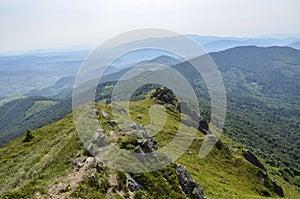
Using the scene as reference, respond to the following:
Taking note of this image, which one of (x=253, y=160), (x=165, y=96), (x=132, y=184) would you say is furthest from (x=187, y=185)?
(x=165, y=96)

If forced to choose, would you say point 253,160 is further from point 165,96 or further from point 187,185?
point 187,185

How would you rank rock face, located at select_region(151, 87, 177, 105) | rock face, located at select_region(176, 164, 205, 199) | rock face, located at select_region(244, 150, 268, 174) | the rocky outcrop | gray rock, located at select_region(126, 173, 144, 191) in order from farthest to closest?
rock face, located at select_region(151, 87, 177, 105), the rocky outcrop, rock face, located at select_region(244, 150, 268, 174), rock face, located at select_region(176, 164, 205, 199), gray rock, located at select_region(126, 173, 144, 191)

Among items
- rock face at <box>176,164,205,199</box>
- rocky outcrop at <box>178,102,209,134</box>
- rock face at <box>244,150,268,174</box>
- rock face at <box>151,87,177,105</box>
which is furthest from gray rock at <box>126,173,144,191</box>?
rock face at <box>151,87,177,105</box>

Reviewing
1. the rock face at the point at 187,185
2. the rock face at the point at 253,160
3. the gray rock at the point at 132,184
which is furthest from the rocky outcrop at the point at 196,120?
the gray rock at the point at 132,184

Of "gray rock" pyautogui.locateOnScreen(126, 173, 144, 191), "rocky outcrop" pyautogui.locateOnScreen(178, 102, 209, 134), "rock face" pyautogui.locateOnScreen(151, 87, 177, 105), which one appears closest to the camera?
"gray rock" pyautogui.locateOnScreen(126, 173, 144, 191)

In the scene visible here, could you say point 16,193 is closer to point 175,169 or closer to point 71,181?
point 71,181

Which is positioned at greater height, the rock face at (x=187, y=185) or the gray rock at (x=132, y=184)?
the gray rock at (x=132, y=184)

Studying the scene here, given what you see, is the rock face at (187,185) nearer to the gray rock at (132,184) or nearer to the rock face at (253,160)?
the gray rock at (132,184)

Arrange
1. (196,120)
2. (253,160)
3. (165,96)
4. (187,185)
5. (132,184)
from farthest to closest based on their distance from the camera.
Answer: (165,96), (196,120), (253,160), (187,185), (132,184)

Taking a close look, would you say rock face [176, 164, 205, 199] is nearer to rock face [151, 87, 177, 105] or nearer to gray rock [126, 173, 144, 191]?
gray rock [126, 173, 144, 191]

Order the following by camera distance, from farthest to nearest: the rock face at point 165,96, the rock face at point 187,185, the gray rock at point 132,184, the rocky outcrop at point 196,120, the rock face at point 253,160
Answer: the rock face at point 165,96 → the rocky outcrop at point 196,120 → the rock face at point 253,160 → the rock face at point 187,185 → the gray rock at point 132,184

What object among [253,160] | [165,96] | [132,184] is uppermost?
[132,184]

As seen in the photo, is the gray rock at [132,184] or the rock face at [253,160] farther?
the rock face at [253,160]

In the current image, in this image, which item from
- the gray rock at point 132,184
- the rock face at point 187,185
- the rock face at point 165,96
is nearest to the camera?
the gray rock at point 132,184
